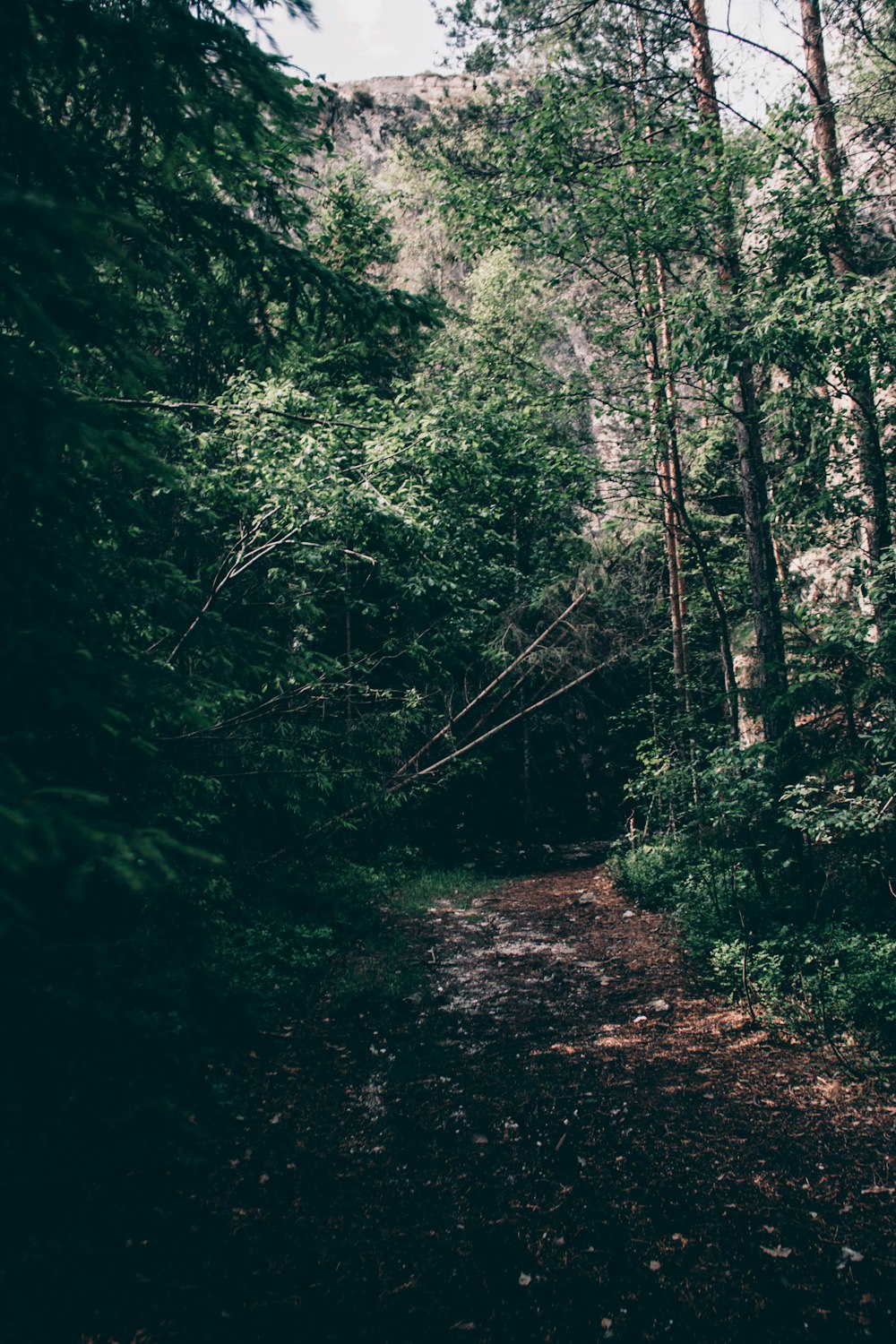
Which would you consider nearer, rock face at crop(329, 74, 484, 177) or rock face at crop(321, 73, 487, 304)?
rock face at crop(321, 73, 487, 304)

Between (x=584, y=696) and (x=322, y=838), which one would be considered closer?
(x=322, y=838)

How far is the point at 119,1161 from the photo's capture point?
2234mm

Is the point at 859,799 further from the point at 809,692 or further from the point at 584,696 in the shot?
the point at 584,696

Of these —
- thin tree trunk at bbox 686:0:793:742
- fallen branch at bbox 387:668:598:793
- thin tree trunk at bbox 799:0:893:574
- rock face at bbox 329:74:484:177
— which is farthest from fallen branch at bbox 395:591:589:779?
rock face at bbox 329:74:484:177

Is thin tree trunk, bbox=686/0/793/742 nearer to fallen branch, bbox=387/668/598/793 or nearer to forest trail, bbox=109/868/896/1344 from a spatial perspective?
forest trail, bbox=109/868/896/1344

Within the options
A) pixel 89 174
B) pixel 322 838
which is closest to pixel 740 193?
pixel 89 174

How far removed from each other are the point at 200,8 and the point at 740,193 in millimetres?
6451

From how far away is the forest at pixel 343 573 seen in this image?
2256mm

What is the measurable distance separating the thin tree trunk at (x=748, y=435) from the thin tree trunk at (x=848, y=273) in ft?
3.11

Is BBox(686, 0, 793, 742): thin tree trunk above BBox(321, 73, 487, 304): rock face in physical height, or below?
below

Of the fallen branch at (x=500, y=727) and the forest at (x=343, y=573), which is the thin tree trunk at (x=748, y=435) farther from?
the fallen branch at (x=500, y=727)

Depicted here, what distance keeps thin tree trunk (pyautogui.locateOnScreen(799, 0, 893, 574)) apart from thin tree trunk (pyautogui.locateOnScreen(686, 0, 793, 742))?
0.95 meters

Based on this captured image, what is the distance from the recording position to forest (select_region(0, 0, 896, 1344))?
226 centimetres

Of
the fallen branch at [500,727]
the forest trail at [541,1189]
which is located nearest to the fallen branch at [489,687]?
the fallen branch at [500,727]
